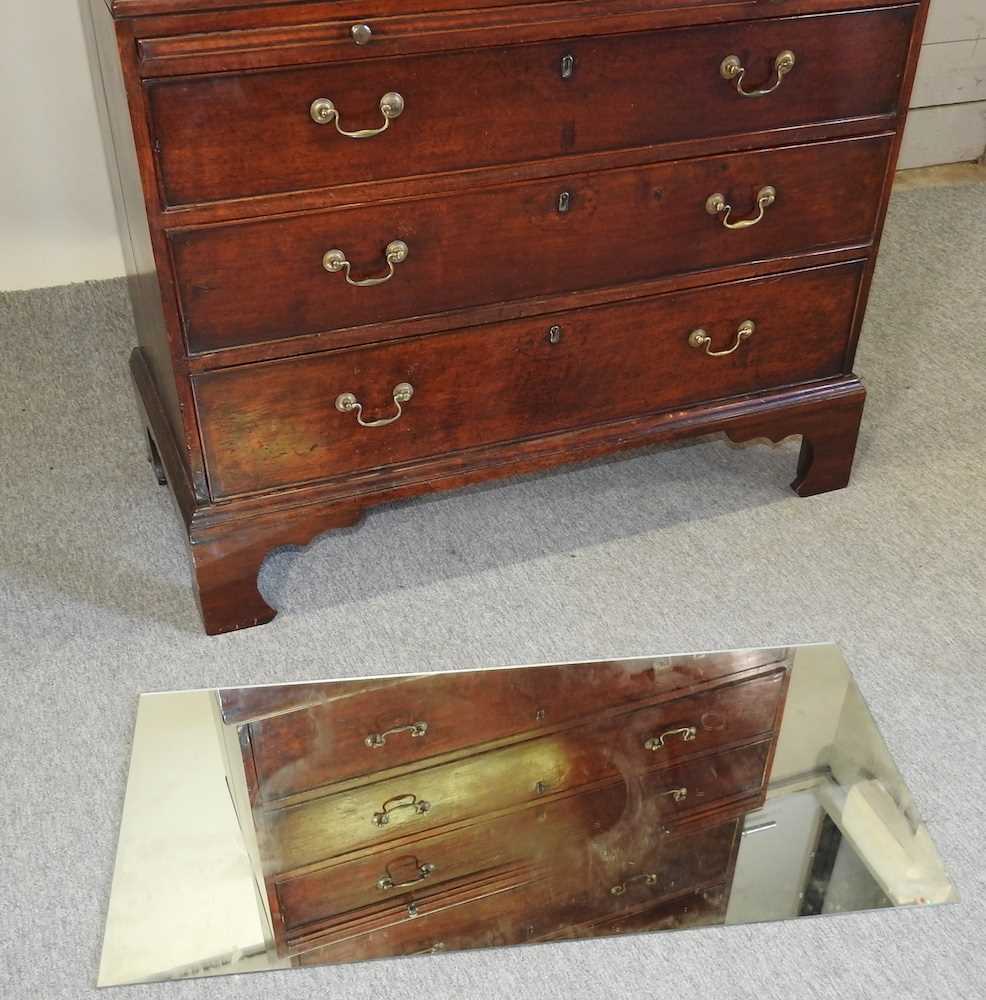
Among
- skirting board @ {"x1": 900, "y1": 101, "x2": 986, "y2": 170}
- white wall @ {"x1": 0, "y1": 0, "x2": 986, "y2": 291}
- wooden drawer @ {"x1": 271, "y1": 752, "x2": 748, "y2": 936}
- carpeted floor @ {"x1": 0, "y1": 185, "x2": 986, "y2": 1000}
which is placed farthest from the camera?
skirting board @ {"x1": 900, "y1": 101, "x2": 986, "y2": 170}

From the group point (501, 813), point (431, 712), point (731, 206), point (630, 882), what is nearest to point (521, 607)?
point (431, 712)

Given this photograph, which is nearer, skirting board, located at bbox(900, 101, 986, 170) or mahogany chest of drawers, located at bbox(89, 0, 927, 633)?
mahogany chest of drawers, located at bbox(89, 0, 927, 633)

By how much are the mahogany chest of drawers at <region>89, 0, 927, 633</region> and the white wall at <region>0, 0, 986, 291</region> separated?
431 millimetres

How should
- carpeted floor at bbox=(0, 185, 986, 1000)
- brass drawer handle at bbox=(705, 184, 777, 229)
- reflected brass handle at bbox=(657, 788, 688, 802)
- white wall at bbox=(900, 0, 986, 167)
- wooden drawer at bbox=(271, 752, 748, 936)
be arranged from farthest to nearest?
white wall at bbox=(900, 0, 986, 167)
brass drawer handle at bbox=(705, 184, 777, 229)
reflected brass handle at bbox=(657, 788, 688, 802)
wooden drawer at bbox=(271, 752, 748, 936)
carpeted floor at bbox=(0, 185, 986, 1000)

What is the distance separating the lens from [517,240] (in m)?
1.66

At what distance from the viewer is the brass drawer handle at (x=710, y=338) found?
1846 millimetres

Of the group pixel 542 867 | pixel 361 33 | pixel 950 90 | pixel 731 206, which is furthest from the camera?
pixel 950 90

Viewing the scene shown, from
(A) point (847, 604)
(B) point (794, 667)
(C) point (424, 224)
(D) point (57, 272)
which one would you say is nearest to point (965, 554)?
(A) point (847, 604)

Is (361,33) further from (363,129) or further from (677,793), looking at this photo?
(677,793)

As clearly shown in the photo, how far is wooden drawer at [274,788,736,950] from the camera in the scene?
4.84 ft

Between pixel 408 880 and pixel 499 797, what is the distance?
16cm

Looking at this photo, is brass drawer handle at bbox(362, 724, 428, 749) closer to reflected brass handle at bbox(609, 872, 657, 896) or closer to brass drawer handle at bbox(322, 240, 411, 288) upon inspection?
brass drawer handle at bbox(322, 240, 411, 288)

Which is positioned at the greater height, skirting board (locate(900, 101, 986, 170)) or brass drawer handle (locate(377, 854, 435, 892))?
skirting board (locate(900, 101, 986, 170))

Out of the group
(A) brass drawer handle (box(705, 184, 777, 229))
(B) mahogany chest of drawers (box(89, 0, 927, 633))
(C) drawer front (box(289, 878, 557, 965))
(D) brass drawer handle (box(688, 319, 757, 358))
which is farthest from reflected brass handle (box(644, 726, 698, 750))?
(A) brass drawer handle (box(705, 184, 777, 229))
